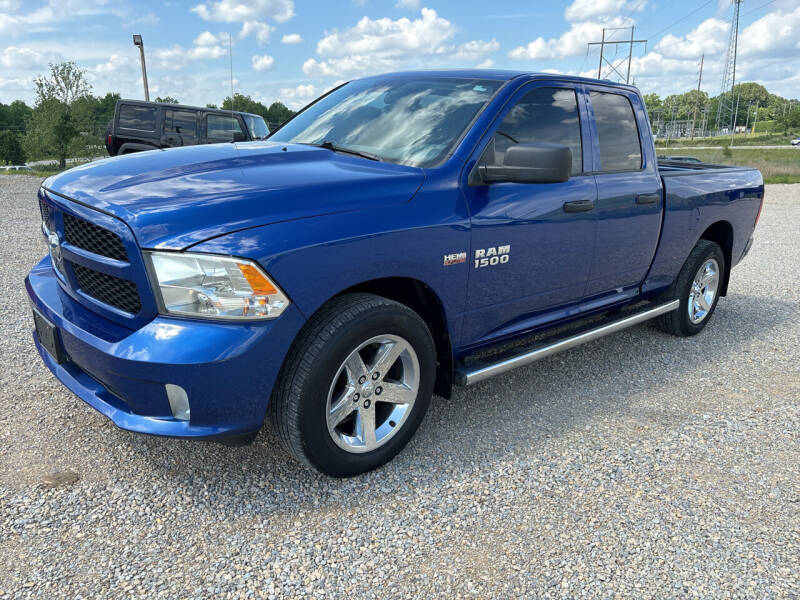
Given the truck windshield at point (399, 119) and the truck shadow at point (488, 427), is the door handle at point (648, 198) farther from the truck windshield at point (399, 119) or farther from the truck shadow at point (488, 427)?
the truck windshield at point (399, 119)

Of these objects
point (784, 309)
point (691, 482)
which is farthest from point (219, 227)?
point (784, 309)

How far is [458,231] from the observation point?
293 centimetres

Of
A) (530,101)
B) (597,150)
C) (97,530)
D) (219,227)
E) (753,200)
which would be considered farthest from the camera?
(753,200)

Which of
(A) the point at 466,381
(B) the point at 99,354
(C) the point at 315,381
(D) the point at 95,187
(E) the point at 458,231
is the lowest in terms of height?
(A) the point at 466,381

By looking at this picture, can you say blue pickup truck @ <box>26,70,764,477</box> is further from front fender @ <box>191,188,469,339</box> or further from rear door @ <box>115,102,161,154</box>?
rear door @ <box>115,102,161,154</box>

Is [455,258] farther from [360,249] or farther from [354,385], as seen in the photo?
[354,385]

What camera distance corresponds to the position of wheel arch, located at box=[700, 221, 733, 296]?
5234 mm

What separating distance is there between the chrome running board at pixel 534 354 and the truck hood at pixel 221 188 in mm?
974

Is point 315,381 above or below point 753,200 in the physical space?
below

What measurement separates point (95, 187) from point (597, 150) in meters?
2.86

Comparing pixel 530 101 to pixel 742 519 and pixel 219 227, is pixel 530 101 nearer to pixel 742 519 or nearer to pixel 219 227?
pixel 219 227

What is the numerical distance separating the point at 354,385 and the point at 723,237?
410 centimetres

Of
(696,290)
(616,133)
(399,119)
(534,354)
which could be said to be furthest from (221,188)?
(696,290)

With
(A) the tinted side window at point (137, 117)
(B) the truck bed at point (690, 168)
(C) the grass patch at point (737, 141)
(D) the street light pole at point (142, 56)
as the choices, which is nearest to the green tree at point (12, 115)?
(D) the street light pole at point (142, 56)
